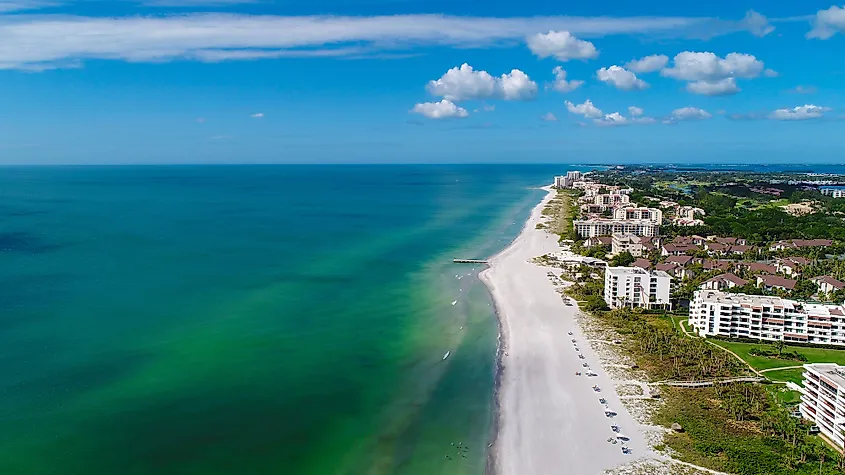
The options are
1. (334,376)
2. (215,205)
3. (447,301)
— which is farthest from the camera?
(215,205)

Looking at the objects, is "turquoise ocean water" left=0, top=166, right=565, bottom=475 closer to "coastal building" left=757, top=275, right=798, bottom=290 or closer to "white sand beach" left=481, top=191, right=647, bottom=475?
"white sand beach" left=481, top=191, right=647, bottom=475

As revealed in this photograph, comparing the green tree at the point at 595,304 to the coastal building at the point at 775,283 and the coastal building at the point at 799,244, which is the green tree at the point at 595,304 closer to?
the coastal building at the point at 775,283

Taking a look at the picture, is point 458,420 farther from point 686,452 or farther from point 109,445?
point 109,445

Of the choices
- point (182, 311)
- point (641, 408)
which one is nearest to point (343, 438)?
point (641, 408)

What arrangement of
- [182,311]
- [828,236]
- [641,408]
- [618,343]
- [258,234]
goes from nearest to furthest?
1. [641,408]
2. [618,343]
3. [182,311]
4. [828,236]
5. [258,234]

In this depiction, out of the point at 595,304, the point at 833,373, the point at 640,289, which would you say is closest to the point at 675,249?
the point at 640,289

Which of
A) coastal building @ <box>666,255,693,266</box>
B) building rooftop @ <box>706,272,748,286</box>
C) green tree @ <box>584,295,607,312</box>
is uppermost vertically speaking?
coastal building @ <box>666,255,693,266</box>

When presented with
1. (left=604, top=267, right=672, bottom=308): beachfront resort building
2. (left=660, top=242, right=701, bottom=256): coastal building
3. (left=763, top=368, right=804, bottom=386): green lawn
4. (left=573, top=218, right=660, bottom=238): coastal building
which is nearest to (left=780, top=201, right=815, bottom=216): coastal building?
(left=573, top=218, right=660, bottom=238): coastal building

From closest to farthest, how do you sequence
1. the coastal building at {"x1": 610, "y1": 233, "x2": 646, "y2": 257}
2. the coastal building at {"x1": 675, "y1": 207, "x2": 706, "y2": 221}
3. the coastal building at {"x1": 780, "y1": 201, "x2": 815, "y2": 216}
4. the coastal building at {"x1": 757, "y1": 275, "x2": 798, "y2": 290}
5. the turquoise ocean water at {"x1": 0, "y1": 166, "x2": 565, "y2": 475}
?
the turquoise ocean water at {"x1": 0, "y1": 166, "x2": 565, "y2": 475} < the coastal building at {"x1": 757, "y1": 275, "x2": 798, "y2": 290} < the coastal building at {"x1": 610, "y1": 233, "x2": 646, "y2": 257} < the coastal building at {"x1": 675, "y1": 207, "x2": 706, "y2": 221} < the coastal building at {"x1": 780, "y1": 201, "x2": 815, "y2": 216}
